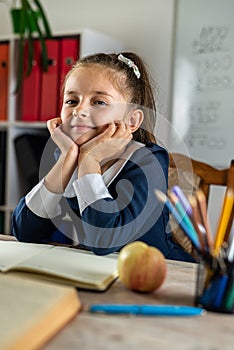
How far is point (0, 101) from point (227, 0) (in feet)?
3.92

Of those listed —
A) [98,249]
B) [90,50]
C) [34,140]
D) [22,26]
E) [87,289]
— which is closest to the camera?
[87,289]

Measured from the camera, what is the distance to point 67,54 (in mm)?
2285

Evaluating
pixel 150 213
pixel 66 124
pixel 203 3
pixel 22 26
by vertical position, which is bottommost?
pixel 150 213

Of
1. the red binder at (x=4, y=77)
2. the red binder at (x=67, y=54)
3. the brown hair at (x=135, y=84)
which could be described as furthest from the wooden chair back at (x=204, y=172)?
the red binder at (x=4, y=77)

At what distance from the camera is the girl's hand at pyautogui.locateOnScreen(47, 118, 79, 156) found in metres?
1.03

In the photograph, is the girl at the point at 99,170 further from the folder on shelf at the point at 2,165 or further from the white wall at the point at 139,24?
the folder on shelf at the point at 2,165

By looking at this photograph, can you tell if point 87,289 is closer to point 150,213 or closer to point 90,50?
point 150,213

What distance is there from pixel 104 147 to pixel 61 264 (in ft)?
1.14

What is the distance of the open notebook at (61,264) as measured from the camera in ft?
2.19

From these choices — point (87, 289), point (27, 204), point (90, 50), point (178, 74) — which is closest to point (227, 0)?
point (178, 74)

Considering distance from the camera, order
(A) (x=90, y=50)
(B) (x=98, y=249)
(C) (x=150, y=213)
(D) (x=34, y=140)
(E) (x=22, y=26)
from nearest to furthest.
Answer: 1. (B) (x=98, y=249)
2. (C) (x=150, y=213)
3. (E) (x=22, y=26)
4. (A) (x=90, y=50)
5. (D) (x=34, y=140)

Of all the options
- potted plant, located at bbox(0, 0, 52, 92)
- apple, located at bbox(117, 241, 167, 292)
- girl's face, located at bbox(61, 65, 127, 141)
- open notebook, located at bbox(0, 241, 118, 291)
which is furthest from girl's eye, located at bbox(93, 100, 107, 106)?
potted plant, located at bbox(0, 0, 52, 92)

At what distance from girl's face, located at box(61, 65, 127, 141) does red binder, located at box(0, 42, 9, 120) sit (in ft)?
4.78

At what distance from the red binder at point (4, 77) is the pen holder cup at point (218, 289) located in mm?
2049
